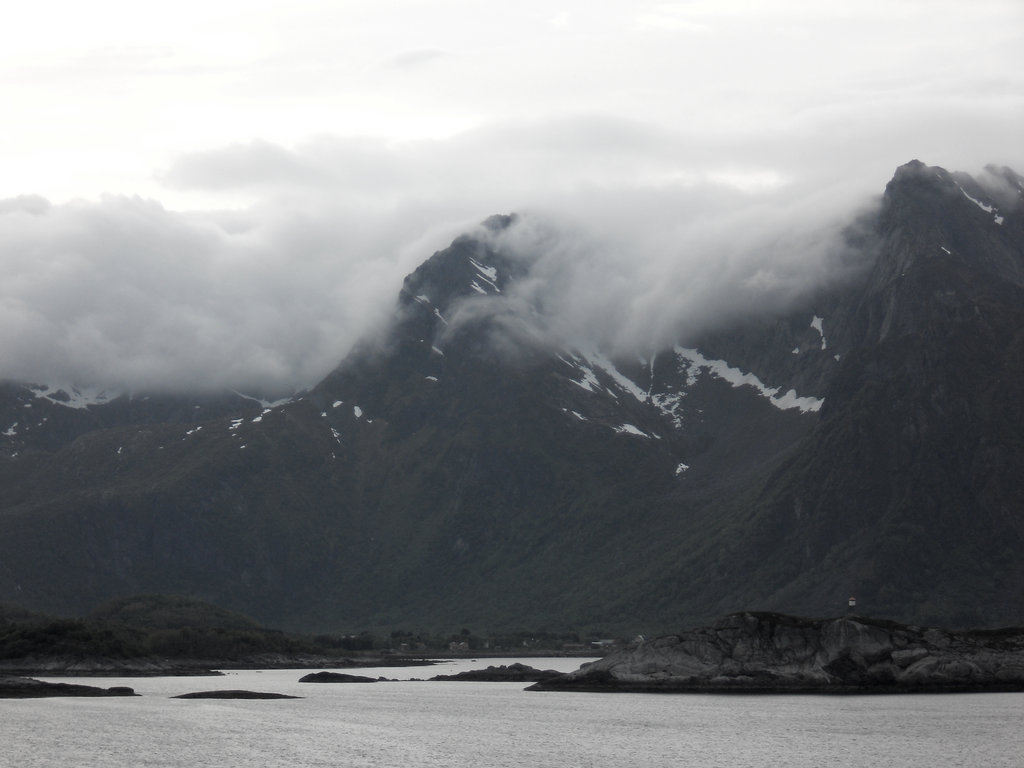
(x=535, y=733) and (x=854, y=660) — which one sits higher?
(x=854, y=660)

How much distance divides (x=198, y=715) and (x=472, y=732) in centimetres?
3763

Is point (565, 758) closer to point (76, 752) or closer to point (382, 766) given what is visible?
point (382, 766)

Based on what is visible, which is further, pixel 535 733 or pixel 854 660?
pixel 854 660

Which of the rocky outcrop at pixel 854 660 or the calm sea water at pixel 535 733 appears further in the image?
the rocky outcrop at pixel 854 660

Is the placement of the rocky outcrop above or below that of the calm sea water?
above

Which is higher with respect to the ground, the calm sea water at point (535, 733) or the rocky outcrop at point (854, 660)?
the rocky outcrop at point (854, 660)

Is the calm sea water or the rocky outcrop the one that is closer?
the calm sea water

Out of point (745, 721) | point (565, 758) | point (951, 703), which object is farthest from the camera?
point (951, 703)

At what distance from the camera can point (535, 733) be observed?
517ft

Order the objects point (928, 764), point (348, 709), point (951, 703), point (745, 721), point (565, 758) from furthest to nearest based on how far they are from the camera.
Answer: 1. point (348, 709)
2. point (951, 703)
3. point (745, 721)
4. point (565, 758)
5. point (928, 764)

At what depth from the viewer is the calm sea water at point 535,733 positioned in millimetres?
131750

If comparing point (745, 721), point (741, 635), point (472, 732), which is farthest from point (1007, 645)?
point (472, 732)

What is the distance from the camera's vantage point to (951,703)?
178m

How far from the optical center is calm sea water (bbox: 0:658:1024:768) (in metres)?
132
